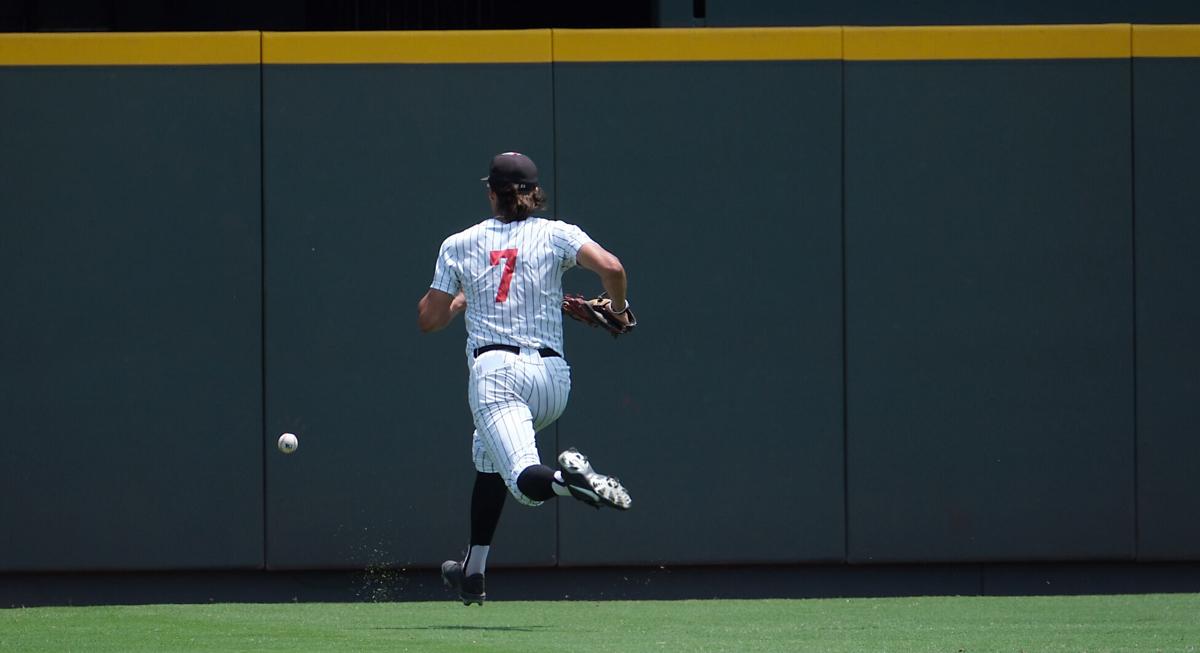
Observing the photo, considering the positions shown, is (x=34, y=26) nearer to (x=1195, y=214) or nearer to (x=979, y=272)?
(x=979, y=272)

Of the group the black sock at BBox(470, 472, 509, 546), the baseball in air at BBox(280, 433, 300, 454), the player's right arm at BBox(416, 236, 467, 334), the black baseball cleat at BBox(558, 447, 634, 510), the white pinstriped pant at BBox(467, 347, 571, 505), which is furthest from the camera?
the baseball in air at BBox(280, 433, 300, 454)

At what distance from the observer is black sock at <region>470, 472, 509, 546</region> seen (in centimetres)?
659

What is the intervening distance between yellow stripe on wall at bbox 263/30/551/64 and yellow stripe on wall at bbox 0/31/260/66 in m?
0.27

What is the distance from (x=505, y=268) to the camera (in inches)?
248

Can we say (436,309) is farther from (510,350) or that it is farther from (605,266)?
(605,266)

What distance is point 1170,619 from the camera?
7.50 meters

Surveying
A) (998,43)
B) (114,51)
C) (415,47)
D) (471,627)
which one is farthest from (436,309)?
(998,43)

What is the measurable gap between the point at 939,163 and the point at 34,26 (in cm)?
650

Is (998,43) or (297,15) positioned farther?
(297,15)

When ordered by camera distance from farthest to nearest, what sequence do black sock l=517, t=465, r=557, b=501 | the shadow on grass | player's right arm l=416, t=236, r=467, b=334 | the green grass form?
1. the shadow on grass
2. the green grass
3. player's right arm l=416, t=236, r=467, b=334
4. black sock l=517, t=465, r=557, b=501

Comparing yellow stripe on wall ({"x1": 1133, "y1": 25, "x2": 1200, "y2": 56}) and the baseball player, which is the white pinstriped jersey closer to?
the baseball player

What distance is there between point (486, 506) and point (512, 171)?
1322 mm

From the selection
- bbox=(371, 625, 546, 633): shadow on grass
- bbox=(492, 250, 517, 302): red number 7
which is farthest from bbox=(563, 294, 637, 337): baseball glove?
bbox=(371, 625, 546, 633): shadow on grass

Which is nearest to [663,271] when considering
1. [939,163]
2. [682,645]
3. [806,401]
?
[806,401]
